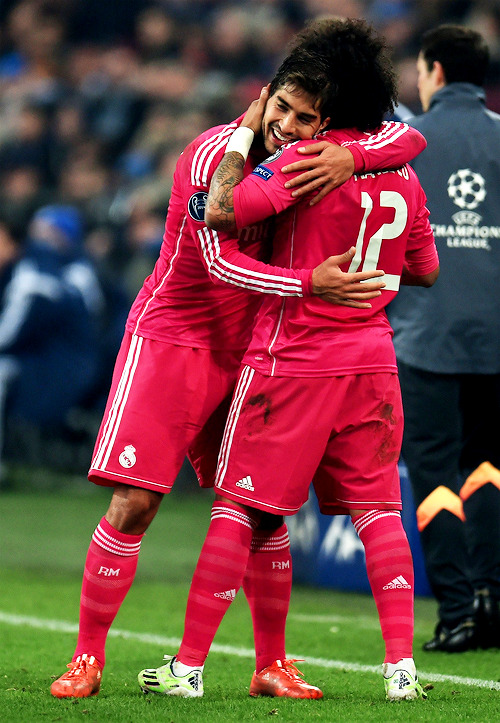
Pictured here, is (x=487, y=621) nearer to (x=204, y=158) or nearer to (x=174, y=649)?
(x=174, y=649)

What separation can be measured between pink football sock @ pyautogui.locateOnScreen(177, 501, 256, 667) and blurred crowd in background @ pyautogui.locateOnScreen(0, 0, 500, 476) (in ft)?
22.3

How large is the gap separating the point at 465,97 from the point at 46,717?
294cm

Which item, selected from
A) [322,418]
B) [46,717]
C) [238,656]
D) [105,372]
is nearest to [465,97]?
[322,418]

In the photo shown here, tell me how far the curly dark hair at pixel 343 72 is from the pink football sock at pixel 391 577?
112 cm

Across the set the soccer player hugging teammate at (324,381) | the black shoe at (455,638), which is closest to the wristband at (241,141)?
the soccer player hugging teammate at (324,381)

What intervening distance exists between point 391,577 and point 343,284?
82 centimetres

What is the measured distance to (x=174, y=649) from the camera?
4.47 meters

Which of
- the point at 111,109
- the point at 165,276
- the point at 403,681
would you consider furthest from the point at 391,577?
the point at 111,109

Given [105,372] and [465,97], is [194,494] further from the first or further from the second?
[465,97]

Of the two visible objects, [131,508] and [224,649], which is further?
[224,649]

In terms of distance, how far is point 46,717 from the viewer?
310 centimetres

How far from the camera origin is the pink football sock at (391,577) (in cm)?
332

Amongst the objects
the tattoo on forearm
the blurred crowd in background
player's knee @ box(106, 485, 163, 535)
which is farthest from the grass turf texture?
the blurred crowd in background

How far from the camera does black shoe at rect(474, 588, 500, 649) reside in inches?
182
